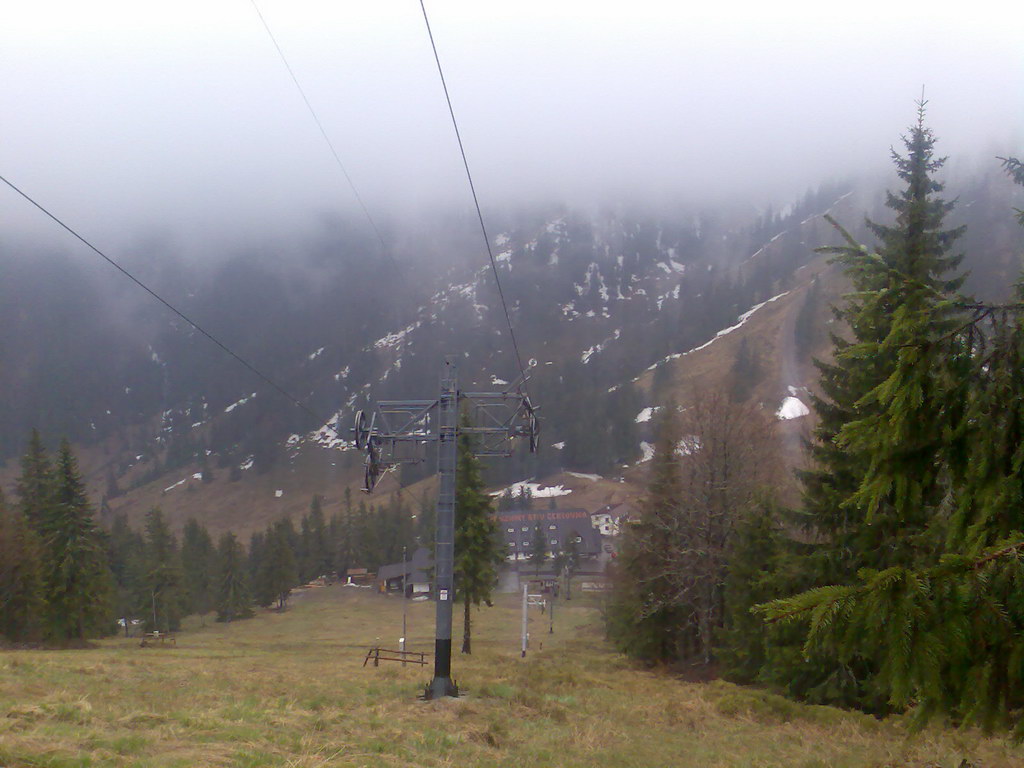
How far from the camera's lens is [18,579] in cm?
4478

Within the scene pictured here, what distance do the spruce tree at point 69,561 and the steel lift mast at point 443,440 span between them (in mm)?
32986

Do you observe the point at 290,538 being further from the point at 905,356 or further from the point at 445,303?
the point at 905,356

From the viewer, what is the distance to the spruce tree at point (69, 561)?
4703cm

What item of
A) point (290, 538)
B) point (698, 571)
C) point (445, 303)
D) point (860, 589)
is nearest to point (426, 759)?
point (860, 589)

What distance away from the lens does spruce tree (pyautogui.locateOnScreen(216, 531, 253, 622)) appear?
73.1 m

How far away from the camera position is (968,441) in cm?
461

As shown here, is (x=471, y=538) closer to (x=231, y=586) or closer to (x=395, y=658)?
(x=395, y=658)

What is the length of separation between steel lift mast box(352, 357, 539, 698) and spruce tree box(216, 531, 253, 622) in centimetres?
5598

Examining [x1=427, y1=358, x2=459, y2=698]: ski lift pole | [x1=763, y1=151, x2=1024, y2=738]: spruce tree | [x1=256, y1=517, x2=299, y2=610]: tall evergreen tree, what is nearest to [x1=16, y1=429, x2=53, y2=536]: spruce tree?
[x1=256, y1=517, x2=299, y2=610]: tall evergreen tree

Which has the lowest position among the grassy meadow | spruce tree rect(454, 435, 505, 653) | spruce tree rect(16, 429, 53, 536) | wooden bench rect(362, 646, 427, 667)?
wooden bench rect(362, 646, 427, 667)

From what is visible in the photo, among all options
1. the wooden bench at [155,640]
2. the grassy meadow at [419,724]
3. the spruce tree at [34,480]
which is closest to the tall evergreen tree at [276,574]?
the wooden bench at [155,640]

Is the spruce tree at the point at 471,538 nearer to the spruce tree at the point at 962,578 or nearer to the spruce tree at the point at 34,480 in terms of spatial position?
the spruce tree at the point at 34,480

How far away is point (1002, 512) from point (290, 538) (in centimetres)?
9955

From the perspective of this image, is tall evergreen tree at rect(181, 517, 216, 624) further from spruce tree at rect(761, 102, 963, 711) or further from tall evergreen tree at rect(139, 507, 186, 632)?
spruce tree at rect(761, 102, 963, 711)
